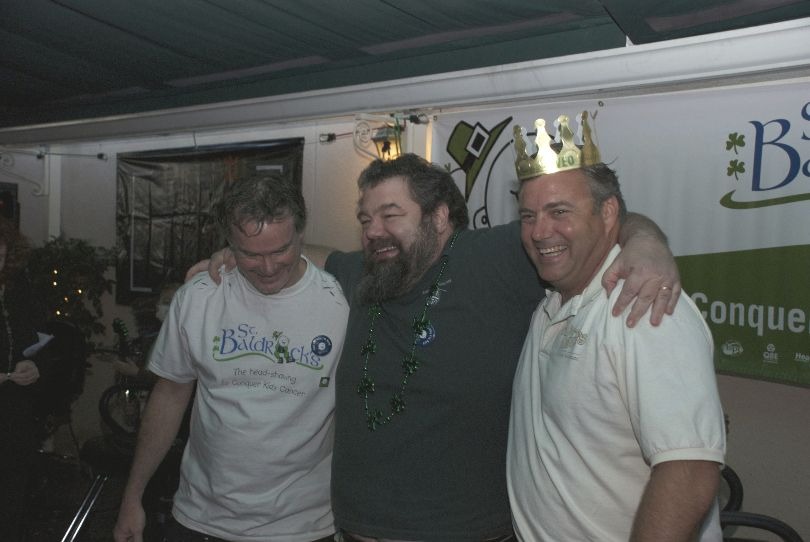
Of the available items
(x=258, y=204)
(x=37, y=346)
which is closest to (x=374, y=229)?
(x=258, y=204)

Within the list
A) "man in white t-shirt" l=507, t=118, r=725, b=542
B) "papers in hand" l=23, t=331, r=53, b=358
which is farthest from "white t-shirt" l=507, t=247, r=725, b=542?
"papers in hand" l=23, t=331, r=53, b=358

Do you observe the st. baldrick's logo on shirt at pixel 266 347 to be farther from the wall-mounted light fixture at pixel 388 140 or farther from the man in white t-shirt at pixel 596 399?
the wall-mounted light fixture at pixel 388 140

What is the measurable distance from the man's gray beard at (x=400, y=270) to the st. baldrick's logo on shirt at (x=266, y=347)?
0.67 feet

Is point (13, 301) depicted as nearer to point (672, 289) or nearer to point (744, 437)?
point (672, 289)

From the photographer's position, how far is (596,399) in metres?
1.44

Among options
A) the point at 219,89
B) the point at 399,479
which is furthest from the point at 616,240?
the point at 219,89

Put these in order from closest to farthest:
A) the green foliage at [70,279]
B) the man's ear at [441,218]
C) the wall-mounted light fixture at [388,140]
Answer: the man's ear at [441,218] < the wall-mounted light fixture at [388,140] < the green foliage at [70,279]

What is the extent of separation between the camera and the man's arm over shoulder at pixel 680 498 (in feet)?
4.25

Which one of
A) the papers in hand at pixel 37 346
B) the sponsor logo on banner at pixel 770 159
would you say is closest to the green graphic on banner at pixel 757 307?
the sponsor logo on banner at pixel 770 159

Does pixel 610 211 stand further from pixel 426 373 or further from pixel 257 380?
pixel 257 380

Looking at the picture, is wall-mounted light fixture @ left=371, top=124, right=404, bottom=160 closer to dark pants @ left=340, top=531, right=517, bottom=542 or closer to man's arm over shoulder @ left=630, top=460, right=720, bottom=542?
dark pants @ left=340, top=531, right=517, bottom=542

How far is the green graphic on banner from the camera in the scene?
3012mm

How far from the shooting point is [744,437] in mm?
3609

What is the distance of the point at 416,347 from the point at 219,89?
11.3 ft
